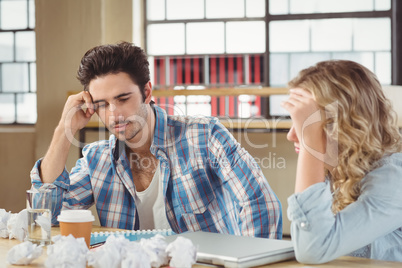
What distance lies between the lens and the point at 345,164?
1295mm

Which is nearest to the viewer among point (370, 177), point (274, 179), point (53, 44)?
point (370, 177)

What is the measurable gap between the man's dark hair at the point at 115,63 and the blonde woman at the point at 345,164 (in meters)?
0.79

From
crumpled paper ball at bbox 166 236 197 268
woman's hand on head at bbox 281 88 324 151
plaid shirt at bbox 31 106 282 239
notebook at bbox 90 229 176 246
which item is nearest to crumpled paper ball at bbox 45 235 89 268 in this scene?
crumpled paper ball at bbox 166 236 197 268

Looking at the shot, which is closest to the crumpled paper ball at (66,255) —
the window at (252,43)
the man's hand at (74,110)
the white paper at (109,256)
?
the white paper at (109,256)

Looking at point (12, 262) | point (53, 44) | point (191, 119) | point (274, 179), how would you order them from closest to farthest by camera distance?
point (12, 262)
point (191, 119)
point (274, 179)
point (53, 44)

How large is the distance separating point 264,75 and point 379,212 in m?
3.20

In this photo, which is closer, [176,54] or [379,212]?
[379,212]

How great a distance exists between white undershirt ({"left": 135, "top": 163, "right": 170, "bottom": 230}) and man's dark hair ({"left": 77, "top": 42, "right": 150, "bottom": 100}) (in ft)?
1.13

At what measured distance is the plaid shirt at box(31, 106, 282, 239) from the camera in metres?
1.83

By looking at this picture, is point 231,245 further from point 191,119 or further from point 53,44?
point 53,44

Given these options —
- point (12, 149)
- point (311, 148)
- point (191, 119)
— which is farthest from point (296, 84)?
point (12, 149)

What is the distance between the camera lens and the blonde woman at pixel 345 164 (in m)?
1.13

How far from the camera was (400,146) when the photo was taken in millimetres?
1335

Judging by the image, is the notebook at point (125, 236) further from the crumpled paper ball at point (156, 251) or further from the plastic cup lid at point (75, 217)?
the crumpled paper ball at point (156, 251)
